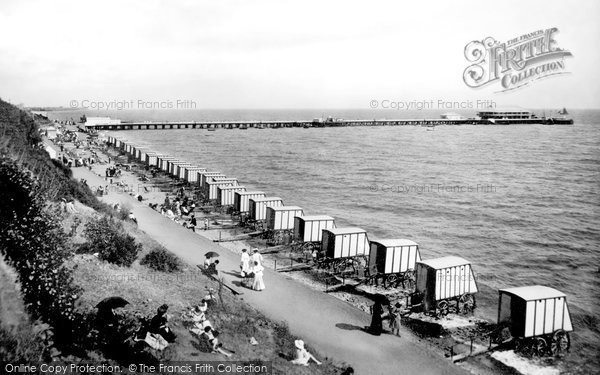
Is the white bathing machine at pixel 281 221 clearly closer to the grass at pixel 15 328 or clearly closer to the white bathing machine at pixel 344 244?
the white bathing machine at pixel 344 244

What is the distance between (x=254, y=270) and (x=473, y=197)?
142ft

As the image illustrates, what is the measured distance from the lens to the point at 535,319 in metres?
18.2

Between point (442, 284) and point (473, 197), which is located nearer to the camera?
point (442, 284)

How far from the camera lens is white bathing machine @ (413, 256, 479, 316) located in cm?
2119

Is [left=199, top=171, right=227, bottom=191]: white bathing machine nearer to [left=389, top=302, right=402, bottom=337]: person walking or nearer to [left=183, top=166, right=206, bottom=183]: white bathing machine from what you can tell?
[left=183, top=166, right=206, bottom=183]: white bathing machine

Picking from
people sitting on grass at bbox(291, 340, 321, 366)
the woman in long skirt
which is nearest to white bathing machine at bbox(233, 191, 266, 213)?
the woman in long skirt

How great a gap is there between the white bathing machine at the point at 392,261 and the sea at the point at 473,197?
14.6 feet

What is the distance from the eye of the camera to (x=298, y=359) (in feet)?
45.9

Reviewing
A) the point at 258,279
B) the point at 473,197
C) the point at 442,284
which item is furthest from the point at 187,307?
the point at 473,197

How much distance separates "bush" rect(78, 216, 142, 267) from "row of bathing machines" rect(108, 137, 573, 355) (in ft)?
39.3

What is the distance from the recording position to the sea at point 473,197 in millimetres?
30906

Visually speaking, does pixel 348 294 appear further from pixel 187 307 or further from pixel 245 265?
pixel 187 307

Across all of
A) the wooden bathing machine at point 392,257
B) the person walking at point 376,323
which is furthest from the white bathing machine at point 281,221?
the person walking at point 376,323

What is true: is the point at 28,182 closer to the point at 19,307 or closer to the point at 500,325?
the point at 19,307
